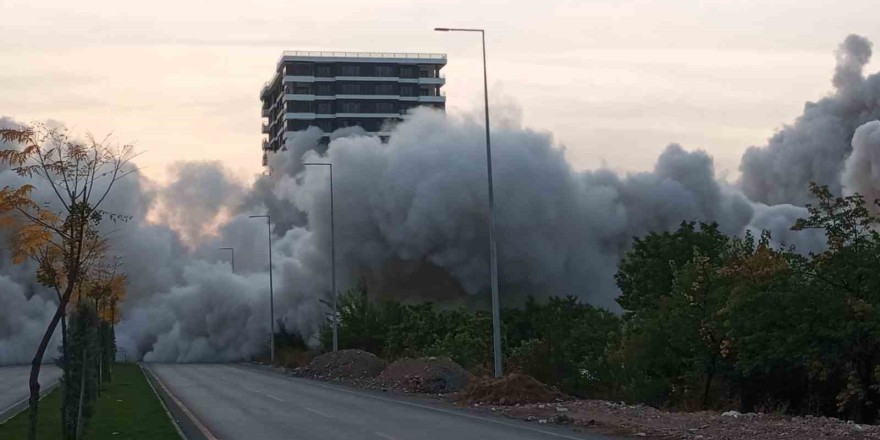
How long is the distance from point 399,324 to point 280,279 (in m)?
30.6

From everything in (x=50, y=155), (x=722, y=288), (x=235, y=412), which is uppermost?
(x=50, y=155)

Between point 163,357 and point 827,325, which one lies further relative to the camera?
point 163,357

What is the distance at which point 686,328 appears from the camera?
3722 centimetres

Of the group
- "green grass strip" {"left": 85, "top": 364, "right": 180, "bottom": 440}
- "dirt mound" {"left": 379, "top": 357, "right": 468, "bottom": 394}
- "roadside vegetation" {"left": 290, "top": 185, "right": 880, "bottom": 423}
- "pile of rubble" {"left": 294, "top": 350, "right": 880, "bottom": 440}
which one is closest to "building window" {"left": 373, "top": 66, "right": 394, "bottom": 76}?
"pile of rubble" {"left": 294, "top": 350, "right": 880, "bottom": 440}

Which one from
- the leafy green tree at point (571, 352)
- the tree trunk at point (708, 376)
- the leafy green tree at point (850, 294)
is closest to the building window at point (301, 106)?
the leafy green tree at point (571, 352)

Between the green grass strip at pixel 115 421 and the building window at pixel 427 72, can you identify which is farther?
the building window at pixel 427 72

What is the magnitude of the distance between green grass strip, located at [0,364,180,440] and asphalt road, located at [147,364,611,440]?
1.03 m

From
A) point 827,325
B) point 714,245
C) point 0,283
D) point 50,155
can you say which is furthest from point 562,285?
point 50,155

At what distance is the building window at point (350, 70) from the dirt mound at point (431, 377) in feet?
362

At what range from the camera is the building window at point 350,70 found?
156 m

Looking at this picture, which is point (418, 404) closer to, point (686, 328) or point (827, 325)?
point (686, 328)

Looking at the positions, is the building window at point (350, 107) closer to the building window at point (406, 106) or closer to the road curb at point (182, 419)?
the building window at point (406, 106)

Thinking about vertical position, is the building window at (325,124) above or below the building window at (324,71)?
below

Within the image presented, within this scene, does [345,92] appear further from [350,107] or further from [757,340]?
[757,340]
